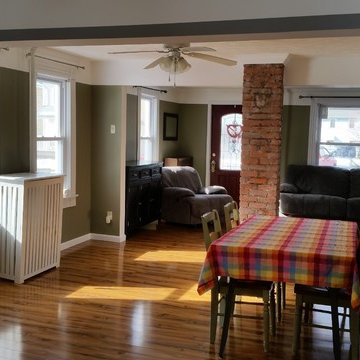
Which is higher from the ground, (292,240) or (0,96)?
(0,96)

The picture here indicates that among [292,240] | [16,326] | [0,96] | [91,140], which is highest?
[0,96]

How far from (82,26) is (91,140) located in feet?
12.6

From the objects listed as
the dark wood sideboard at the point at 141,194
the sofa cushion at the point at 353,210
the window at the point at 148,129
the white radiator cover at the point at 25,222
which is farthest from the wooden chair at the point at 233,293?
the window at the point at 148,129

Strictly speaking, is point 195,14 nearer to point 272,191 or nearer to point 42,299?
point 42,299

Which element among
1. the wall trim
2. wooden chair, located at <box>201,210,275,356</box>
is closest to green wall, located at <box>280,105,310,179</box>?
wooden chair, located at <box>201,210,275,356</box>

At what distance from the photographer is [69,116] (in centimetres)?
579

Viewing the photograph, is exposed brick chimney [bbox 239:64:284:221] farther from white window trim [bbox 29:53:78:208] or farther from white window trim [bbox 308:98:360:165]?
white window trim [bbox 308:98:360:165]

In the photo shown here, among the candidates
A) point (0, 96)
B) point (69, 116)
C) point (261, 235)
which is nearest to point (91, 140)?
point (69, 116)

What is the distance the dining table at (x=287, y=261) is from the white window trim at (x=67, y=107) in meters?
2.72

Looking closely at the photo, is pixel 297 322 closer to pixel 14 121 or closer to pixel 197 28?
pixel 197 28

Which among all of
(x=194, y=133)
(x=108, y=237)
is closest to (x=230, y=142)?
(x=194, y=133)

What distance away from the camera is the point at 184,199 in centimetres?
729

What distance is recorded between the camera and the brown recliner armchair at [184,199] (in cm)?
728

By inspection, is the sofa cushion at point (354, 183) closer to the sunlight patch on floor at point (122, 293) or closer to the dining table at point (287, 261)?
the sunlight patch on floor at point (122, 293)
